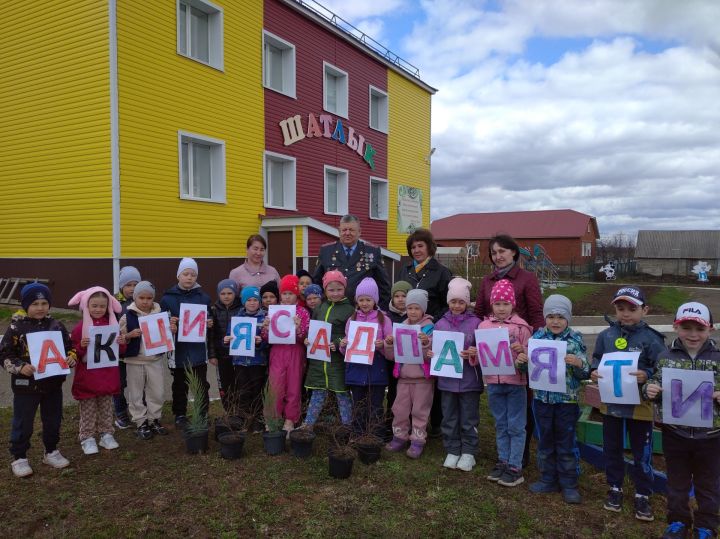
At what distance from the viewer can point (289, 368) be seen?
5434 mm

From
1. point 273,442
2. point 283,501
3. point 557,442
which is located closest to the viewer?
point 283,501

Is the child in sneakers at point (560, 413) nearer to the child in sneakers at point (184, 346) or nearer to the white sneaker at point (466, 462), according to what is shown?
the white sneaker at point (466, 462)

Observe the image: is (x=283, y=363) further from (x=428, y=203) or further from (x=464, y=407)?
(x=428, y=203)

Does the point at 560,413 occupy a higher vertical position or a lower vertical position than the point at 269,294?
lower

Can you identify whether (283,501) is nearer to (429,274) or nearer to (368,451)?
(368,451)

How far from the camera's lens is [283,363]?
5434 mm

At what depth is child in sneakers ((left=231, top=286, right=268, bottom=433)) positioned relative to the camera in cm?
550

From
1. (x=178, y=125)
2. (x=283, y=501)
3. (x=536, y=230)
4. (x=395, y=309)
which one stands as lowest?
(x=283, y=501)

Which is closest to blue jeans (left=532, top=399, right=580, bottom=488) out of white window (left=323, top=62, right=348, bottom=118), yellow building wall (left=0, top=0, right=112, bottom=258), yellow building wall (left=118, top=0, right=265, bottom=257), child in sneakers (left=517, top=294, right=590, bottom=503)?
child in sneakers (left=517, top=294, right=590, bottom=503)

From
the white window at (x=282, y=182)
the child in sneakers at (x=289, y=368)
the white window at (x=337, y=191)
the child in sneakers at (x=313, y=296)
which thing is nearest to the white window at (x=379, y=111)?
the white window at (x=337, y=191)

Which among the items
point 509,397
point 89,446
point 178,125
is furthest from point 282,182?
point 509,397

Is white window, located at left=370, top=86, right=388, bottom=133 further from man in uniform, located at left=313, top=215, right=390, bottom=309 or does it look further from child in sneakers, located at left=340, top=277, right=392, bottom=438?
child in sneakers, located at left=340, top=277, right=392, bottom=438

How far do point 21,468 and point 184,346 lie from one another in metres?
1.78

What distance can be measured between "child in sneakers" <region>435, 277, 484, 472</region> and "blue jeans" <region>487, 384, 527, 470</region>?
0.21 meters
